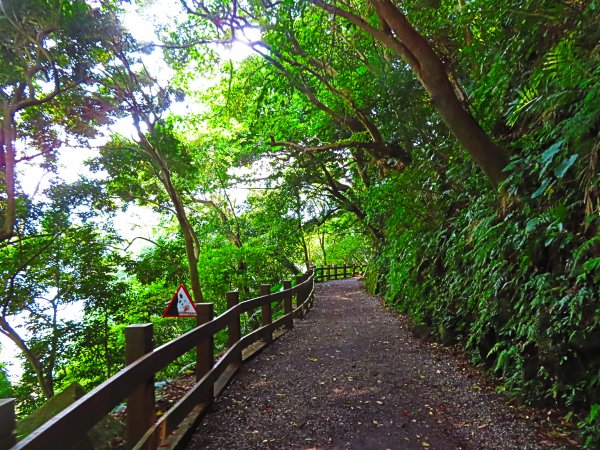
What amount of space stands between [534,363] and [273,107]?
1177 cm

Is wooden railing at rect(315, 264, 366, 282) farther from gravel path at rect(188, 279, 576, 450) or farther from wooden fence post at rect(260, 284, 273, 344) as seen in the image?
gravel path at rect(188, 279, 576, 450)

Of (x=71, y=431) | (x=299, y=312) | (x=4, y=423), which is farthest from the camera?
(x=299, y=312)

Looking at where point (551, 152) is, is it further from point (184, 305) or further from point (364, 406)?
point (184, 305)

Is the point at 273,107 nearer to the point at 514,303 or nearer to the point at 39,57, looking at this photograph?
the point at 39,57

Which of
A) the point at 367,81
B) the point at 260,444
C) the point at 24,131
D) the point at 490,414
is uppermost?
the point at 24,131

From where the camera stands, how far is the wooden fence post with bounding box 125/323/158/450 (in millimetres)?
2385

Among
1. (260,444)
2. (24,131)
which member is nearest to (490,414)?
(260,444)

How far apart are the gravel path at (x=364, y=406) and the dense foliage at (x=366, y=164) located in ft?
1.48

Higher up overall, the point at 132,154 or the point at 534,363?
the point at 132,154

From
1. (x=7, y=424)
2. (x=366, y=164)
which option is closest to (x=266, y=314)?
(x=7, y=424)

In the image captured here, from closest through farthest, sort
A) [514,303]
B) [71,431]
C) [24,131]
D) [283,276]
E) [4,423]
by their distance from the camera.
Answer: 1. [4,423]
2. [71,431]
3. [514,303]
4. [24,131]
5. [283,276]

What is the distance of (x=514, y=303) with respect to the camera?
416cm

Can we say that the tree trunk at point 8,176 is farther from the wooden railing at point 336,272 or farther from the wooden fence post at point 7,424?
the wooden railing at point 336,272

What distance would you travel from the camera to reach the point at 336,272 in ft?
87.8
